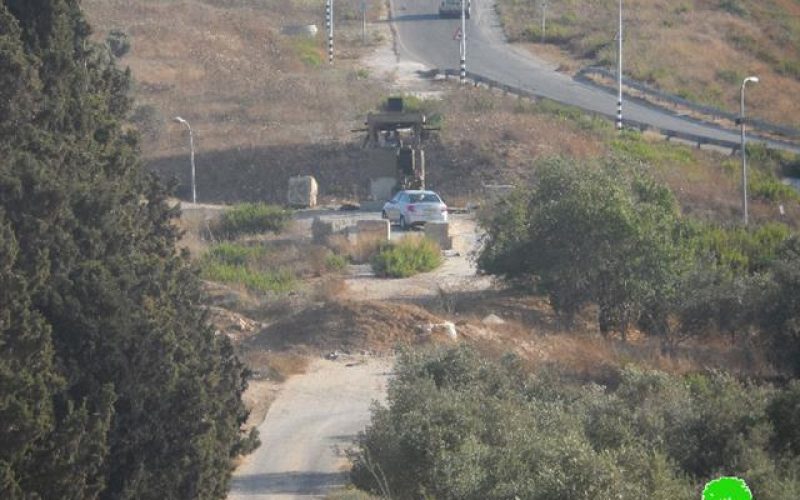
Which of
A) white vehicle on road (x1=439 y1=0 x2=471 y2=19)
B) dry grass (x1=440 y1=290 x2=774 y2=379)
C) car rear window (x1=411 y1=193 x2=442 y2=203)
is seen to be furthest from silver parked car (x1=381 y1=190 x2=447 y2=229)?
white vehicle on road (x1=439 y1=0 x2=471 y2=19)

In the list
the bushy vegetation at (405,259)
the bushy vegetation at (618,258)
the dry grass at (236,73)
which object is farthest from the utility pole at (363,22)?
the bushy vegetation at (618,258)

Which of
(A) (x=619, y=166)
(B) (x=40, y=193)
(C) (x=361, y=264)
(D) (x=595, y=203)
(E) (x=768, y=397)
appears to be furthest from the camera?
(C) (x=361, y=264)

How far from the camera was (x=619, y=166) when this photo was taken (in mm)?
36219

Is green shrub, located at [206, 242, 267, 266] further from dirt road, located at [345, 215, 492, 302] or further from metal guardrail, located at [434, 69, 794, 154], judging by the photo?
metal guardrail, located at [434, 69, 794, 154]

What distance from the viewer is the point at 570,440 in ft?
42.7

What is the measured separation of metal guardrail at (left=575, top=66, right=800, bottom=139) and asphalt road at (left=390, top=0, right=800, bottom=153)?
0.76 metres


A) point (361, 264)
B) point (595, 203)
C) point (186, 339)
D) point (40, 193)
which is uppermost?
point (40, 193)

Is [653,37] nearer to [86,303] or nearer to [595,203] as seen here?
[595,203]

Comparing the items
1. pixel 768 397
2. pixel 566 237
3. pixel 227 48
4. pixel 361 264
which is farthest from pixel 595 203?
pixel 227 48

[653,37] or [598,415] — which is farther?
[653,37]

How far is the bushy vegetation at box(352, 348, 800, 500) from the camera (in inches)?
510

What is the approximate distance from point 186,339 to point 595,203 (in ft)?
58.6

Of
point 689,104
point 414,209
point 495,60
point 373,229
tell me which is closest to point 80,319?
point 373,229

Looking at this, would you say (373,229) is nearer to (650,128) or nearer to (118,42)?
(650,128)
